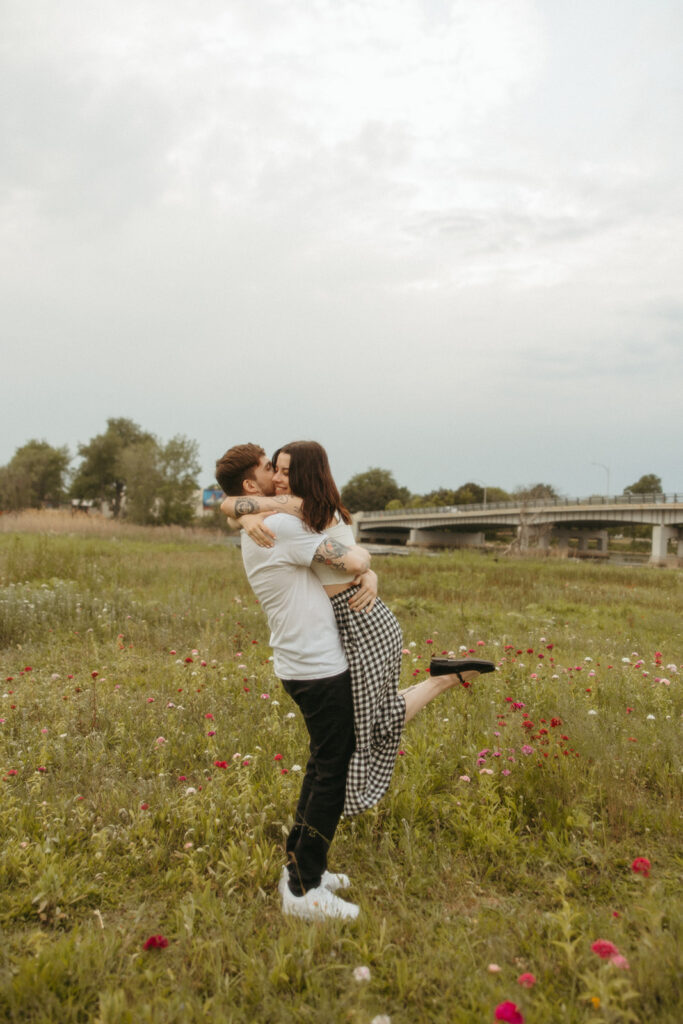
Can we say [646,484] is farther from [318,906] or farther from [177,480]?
[318,906]

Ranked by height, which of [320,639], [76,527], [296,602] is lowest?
[76,527]

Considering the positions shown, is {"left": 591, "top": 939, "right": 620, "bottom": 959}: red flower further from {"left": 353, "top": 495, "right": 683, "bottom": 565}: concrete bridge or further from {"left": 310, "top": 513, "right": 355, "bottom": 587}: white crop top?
{"left": 353, "top": 495, "right": 683, "bottom": 565}: concrete bridge

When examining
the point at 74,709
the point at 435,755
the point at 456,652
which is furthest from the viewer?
the point at 456,652

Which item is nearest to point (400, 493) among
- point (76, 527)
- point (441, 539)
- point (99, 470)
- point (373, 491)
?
point (373, 491)

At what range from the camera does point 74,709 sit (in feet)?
16.4

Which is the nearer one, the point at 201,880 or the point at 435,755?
the point at 201,880

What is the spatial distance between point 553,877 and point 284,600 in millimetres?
1788

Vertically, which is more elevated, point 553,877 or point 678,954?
point 678,954

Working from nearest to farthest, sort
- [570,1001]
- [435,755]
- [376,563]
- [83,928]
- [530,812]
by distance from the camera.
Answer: [570,1001] → [83,928] → [530,812] → [435,755] → [376,563]

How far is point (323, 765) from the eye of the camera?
2775 mm

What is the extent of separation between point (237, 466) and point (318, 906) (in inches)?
76.1

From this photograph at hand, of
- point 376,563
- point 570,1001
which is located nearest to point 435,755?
point 570,1001

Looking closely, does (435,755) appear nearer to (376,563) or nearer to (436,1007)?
(436,1007)

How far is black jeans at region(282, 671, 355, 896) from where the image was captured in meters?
2.74
